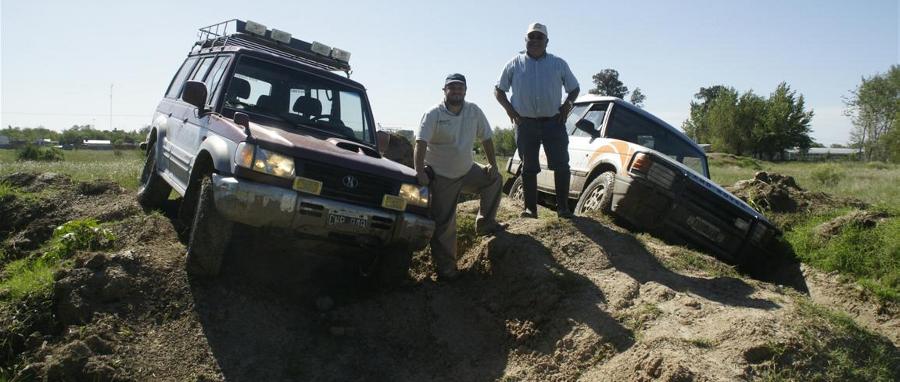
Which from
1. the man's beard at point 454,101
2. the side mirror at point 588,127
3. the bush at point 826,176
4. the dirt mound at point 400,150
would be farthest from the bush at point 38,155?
the bush at point 826,176

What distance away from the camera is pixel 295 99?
5.95m

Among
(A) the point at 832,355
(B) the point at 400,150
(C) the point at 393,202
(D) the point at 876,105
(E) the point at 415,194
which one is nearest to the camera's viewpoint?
(A) the point at 832,355

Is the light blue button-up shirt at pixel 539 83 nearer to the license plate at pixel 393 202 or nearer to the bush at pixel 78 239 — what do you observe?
the license plate at pixel 393 202

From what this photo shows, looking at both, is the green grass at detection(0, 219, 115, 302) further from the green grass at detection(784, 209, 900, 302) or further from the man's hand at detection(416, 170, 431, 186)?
the green grass at detection(784, 209, 900, 302)

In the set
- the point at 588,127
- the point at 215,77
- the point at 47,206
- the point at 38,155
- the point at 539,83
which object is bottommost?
the point at 38,155

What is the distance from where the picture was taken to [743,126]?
176ft

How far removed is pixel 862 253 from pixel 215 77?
21.3ft

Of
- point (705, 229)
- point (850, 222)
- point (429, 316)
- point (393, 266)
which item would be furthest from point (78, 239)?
point (850, 222)

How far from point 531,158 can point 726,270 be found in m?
2.06

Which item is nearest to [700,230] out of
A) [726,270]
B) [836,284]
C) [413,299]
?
[726,270]

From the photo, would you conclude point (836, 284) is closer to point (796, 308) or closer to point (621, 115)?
point (796, 308)

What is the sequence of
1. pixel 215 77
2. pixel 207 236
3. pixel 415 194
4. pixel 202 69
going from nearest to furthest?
1. pixel 207 236
2. pixel 415 194
3. pixel 215 77
4. pixel 202 69

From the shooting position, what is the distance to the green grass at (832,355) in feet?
11.5

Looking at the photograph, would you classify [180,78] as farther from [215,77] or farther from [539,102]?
[539,102]
